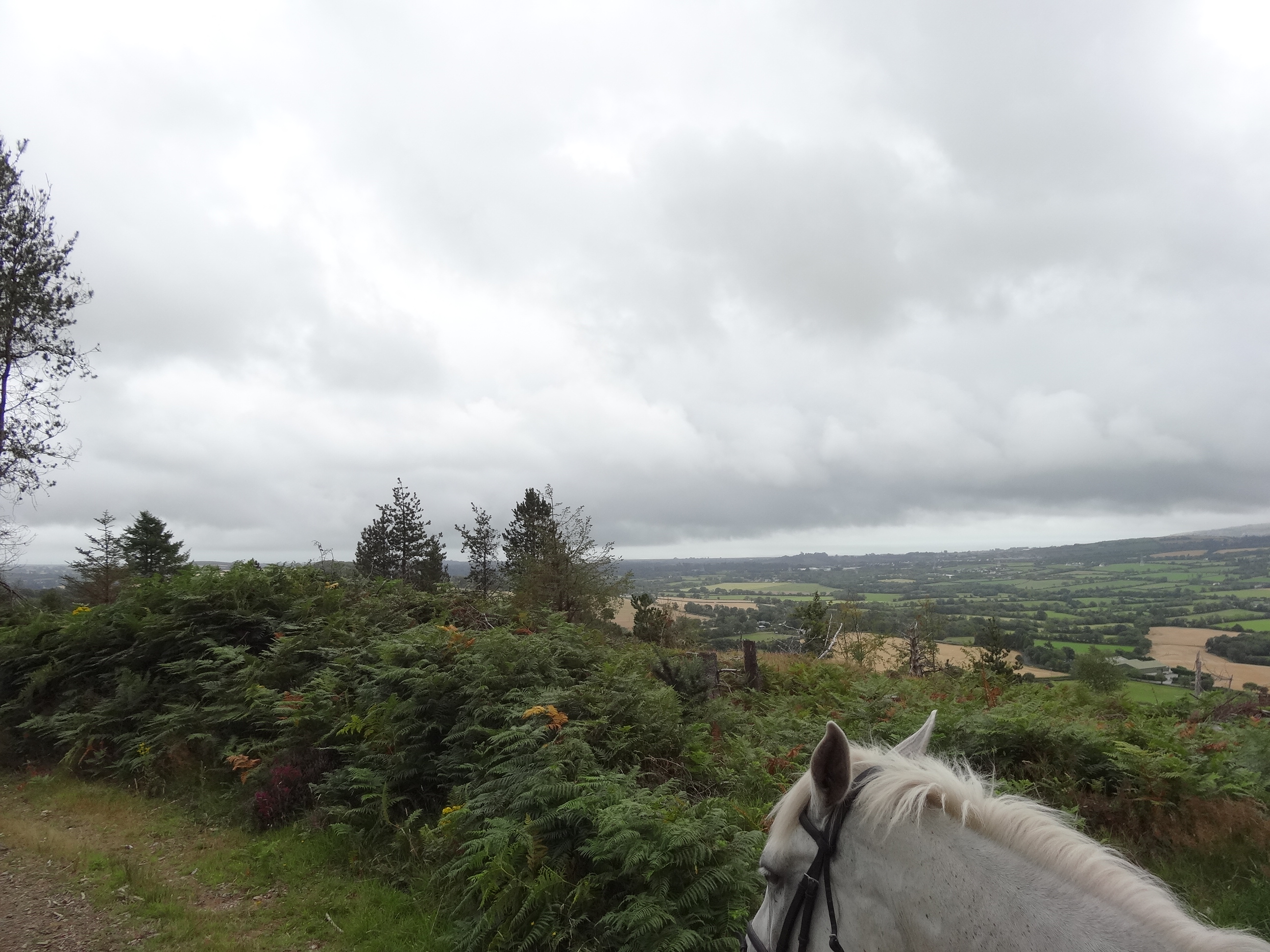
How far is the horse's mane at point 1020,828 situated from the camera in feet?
4.87

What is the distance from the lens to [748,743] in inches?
308

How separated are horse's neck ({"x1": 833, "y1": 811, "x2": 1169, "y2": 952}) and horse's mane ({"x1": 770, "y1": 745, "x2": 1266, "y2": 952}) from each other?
31 mm

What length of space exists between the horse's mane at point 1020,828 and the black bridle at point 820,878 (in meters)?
0.04

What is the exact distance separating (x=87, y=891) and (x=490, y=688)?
4.34 metres

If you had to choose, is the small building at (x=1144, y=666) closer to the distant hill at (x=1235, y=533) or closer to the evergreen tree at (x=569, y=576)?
the evergreen tree at (x=569, y=576)

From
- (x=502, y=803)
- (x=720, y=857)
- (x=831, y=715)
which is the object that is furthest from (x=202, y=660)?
(x=831, y=715)

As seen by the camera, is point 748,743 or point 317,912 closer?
point 317,912

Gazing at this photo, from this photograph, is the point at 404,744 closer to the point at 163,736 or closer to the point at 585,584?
the point at 163,736

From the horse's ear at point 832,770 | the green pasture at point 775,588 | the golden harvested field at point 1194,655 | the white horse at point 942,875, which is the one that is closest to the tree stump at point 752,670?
the white horse at point 942,875

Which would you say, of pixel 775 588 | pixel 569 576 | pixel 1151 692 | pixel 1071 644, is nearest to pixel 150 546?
pixel 569 576

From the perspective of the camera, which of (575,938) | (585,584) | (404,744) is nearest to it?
(575,938)

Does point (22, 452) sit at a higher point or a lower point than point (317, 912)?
higher

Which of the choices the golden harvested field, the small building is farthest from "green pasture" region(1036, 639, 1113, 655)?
the small building

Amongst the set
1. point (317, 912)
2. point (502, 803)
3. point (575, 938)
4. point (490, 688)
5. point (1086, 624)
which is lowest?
point (1086, 624)
